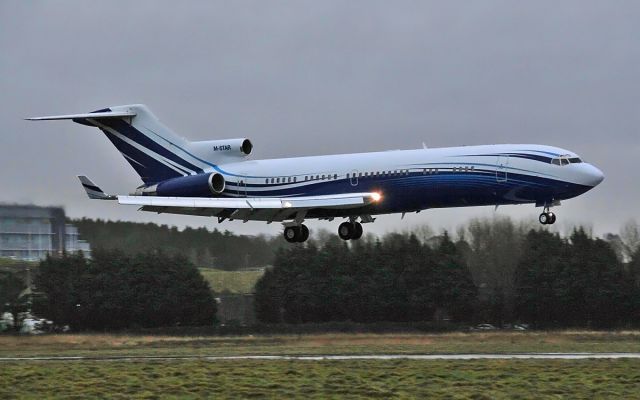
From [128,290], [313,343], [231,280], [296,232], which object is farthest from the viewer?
[231,280]

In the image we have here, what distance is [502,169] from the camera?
5134 centimetres

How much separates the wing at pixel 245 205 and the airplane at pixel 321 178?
0.18 ft

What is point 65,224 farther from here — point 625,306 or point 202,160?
point 625,306

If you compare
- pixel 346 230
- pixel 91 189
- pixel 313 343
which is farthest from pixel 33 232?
pixel 346 230

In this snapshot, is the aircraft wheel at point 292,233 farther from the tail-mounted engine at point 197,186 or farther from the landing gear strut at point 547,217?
the landing gear strut at point 547,217

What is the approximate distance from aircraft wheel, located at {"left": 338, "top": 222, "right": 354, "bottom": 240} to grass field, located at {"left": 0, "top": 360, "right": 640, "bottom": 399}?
21.6 m

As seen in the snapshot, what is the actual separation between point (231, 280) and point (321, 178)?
77.5 feet

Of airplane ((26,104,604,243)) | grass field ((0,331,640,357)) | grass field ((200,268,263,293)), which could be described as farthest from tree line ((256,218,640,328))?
airplane ((26,104,604,243))

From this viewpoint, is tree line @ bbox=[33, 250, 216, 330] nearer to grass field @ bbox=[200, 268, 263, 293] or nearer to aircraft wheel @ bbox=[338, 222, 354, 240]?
grass field @ bbox=[200, 268, 263, 293]

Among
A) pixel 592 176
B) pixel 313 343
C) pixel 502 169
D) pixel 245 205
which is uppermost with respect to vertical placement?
pixel 502 169

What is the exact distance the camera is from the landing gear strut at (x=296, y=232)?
192 ft

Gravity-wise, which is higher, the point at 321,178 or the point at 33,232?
the point at 321,178

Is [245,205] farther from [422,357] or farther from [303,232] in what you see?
[422,357]

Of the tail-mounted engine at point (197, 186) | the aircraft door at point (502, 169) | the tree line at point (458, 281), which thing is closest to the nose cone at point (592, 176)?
the aircraft door at point (502, 169)
